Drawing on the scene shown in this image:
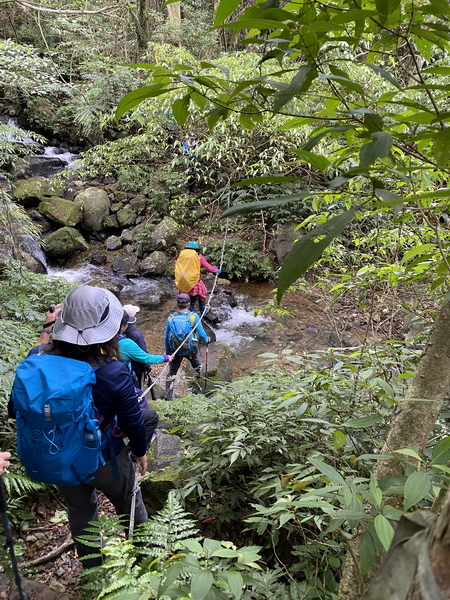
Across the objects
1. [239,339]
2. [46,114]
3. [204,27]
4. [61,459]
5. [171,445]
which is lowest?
[239,339]

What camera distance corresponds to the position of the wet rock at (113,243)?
11336 mm

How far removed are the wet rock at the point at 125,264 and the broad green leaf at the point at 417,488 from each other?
33.5ft

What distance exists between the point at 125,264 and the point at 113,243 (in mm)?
1229

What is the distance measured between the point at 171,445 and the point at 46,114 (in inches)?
615

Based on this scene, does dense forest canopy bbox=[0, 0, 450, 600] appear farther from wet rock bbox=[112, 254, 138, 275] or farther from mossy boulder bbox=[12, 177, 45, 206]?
mossy boulder bbox=[12, 177, 45, 206]

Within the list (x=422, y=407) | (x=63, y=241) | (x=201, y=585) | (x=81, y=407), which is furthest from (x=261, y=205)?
(x=63, y=241)

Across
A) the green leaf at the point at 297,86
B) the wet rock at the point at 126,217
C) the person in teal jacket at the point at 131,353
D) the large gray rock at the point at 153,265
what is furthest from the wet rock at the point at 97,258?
the green leaf at the point at 297,86

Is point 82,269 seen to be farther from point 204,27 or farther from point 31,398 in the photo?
point 204,27

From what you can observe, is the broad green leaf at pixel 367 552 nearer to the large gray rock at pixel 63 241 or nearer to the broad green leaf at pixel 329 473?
the broad green leaf at pixel 329 473

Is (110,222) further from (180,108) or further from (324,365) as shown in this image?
(180,108)

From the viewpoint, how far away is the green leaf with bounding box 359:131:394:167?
1.84 ft

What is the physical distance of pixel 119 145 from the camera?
373 inches

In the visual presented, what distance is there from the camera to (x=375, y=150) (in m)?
0.58

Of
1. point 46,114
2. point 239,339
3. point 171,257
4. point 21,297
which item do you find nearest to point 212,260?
point 171,257
